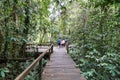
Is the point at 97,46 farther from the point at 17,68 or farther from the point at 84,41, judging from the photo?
the point at 17,68

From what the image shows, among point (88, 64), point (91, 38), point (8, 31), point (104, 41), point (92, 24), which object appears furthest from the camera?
point (92, 24)

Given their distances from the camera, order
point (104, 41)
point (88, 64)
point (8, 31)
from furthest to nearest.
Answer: point (104, 41), point (88, 64), point (8, 31)

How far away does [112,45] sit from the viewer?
952 cm

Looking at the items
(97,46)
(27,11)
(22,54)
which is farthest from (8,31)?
(97,46)

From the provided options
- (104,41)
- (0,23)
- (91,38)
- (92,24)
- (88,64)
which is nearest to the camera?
(0,23)

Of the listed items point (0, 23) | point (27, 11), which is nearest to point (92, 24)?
point (27, 11)

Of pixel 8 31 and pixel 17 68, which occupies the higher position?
pixel 8 31

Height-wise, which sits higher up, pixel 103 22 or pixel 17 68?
pixel 103 22

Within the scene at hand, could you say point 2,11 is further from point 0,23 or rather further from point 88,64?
point 88,64

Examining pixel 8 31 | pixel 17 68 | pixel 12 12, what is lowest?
pixel 17 68

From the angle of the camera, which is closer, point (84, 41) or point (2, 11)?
point (2, 11)

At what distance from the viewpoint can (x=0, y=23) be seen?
791 cm

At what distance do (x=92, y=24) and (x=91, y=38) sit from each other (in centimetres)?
128

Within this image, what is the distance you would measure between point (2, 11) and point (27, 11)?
59.2 inches
